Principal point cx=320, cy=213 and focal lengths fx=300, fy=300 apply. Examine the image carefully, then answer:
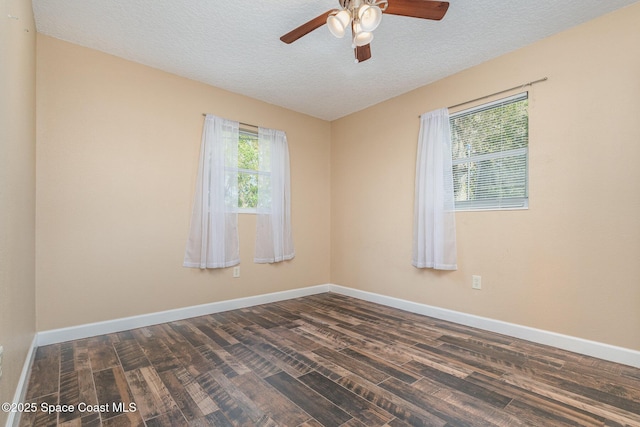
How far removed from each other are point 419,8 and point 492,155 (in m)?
1.68

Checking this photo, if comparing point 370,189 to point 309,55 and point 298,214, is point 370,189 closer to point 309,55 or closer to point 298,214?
point 298,214

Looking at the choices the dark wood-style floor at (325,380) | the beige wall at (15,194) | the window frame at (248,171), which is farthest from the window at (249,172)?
the beige wall at (15,194)

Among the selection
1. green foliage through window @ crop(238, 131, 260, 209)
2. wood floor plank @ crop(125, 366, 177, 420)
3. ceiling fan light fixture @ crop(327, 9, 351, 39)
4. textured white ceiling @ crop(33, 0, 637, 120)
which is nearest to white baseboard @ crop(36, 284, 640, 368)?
wood floor plank @ crop(125, 366, 177, 420)

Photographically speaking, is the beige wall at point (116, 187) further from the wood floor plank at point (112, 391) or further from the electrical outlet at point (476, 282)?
the electrical outlet at point (476, 282)

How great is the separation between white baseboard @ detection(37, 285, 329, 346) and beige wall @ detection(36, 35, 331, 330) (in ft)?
0.18

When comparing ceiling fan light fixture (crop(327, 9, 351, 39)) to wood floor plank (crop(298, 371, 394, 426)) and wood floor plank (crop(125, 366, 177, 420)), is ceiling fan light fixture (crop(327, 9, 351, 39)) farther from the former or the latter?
wood floor plank (crop(125, 366, 177, 420))

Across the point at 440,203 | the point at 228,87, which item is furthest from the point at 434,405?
the point at 228,87

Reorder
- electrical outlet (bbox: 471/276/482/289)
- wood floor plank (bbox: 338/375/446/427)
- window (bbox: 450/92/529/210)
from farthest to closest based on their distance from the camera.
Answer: electrical outlet (bbox: 471/276/482/289)
window (bbox: 450/92/529/210)
wood floor plank (bbox: 338/375/446/427)

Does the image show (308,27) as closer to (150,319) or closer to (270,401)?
(270,401)

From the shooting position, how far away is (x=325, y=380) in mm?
1934

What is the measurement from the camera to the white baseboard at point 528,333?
86.1 inches

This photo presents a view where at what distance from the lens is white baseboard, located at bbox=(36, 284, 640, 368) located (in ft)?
7.42

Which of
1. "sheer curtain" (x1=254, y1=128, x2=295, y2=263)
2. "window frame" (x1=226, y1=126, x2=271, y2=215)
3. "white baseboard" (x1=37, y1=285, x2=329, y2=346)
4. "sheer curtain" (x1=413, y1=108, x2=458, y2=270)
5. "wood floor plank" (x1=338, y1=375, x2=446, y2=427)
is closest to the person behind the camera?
"wood floor plank" (x1=338, y1=375, x2=446, y2=427)

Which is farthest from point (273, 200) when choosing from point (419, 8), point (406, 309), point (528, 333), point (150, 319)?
point (528, 333)
